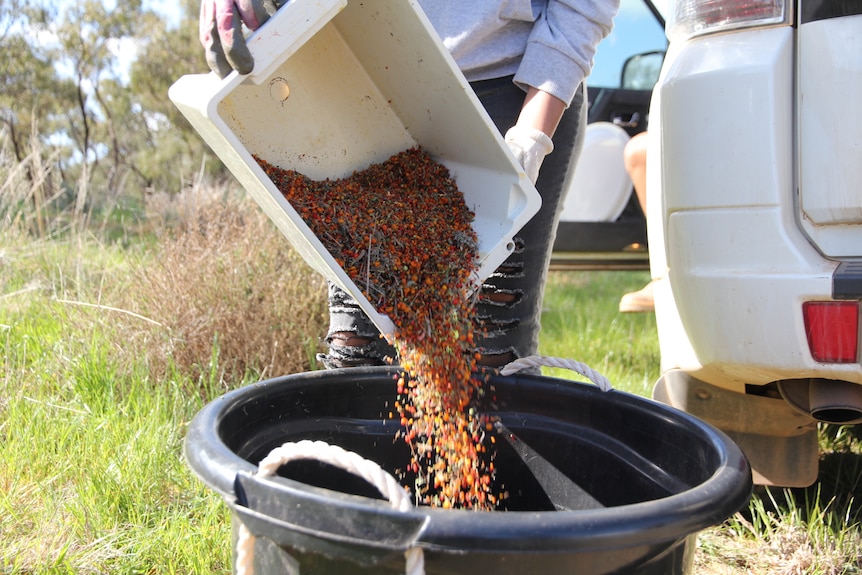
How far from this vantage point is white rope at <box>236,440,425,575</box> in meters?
0.89

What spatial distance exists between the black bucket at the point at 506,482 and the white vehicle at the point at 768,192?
0.40 metres

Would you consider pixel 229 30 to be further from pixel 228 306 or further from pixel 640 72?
pixel 640 72

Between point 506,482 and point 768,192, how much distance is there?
86 centimetres

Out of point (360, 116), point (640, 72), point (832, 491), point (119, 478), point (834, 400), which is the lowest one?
point (832, 491)

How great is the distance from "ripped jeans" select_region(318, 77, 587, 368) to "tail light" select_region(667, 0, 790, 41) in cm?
36

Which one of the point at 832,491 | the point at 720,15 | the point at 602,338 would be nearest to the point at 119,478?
the point at 720,15

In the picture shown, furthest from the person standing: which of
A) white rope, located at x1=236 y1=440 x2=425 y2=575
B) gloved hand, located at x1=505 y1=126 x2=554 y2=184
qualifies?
white rope, located at x1=236 y1=440 x2=425 y2=575

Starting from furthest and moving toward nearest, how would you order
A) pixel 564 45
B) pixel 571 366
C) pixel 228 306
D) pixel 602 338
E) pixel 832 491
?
pixel 602 338
pixel 228 306
pixel 832 491
pixel 564 45
pixel 571 366

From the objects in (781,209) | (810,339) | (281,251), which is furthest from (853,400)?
(281,251)

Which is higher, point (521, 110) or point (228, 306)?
point (521, 110)

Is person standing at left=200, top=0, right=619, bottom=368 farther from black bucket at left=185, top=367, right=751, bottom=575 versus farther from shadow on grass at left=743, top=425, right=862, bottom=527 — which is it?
shadow on grass at left=743, top=425, right=862, bottom=527

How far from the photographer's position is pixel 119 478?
6.91 ft

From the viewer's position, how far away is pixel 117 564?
69.9 inches

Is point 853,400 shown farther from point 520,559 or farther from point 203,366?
point 203,366
